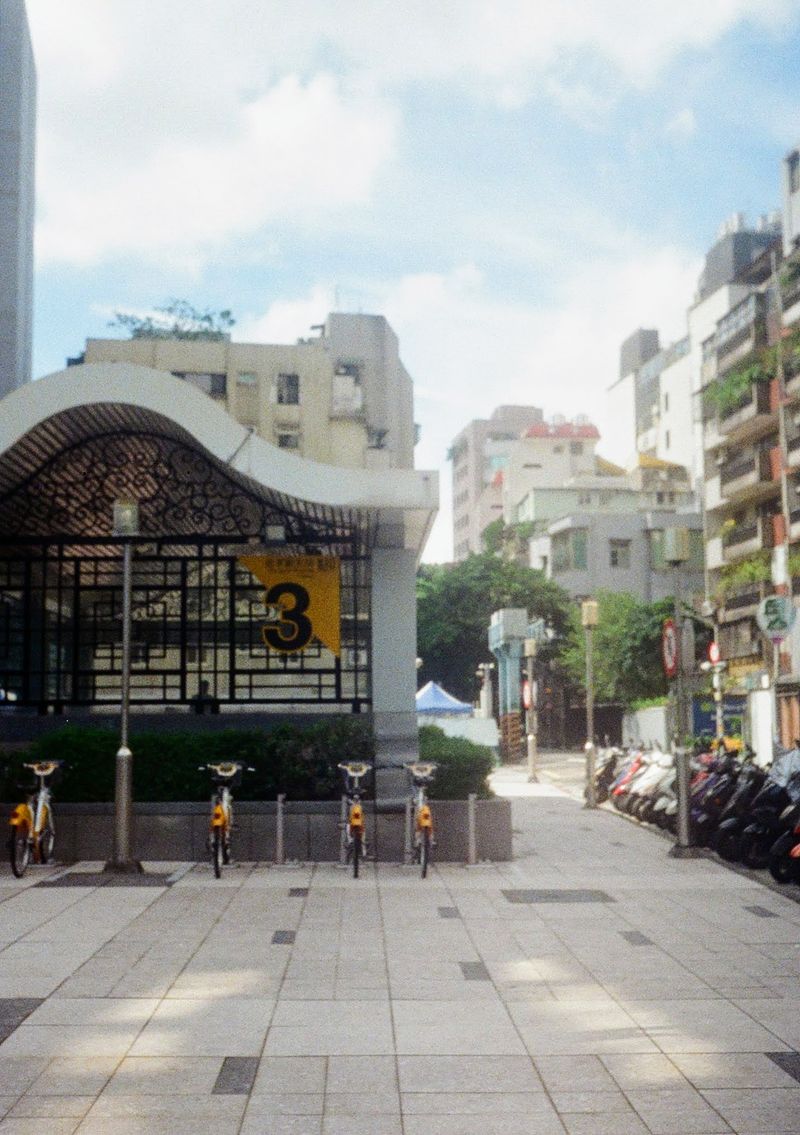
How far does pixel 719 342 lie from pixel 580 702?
713 inches

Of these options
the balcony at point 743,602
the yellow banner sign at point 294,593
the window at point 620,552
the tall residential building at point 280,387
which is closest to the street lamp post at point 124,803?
the yellow banner sign at point 294,593

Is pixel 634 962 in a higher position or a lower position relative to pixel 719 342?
lower

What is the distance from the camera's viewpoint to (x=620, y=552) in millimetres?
65625

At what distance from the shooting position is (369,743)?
15578 millimetres

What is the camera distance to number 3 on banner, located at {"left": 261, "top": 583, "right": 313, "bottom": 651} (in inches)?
687

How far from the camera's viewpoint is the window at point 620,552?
6544 cm

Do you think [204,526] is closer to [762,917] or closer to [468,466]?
[762,917]

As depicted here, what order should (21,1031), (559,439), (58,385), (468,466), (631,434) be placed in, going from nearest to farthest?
(21,1031) → (58,385) → (631,434) → (559,439) → (468,466)

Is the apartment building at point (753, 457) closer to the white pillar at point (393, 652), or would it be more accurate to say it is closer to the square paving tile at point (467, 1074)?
the white pillar at point (393, 652)

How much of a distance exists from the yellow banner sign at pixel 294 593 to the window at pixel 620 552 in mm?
49172

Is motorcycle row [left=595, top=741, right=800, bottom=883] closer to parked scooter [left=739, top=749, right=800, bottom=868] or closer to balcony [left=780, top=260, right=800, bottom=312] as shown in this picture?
parked scooter [left=739, top=749, right=800, bottom=868]

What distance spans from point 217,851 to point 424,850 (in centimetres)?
205

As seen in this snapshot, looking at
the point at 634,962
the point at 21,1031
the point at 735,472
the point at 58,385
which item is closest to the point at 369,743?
the point at 58,385

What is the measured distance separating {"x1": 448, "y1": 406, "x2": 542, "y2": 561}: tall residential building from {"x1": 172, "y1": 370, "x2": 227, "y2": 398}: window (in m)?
51.4
